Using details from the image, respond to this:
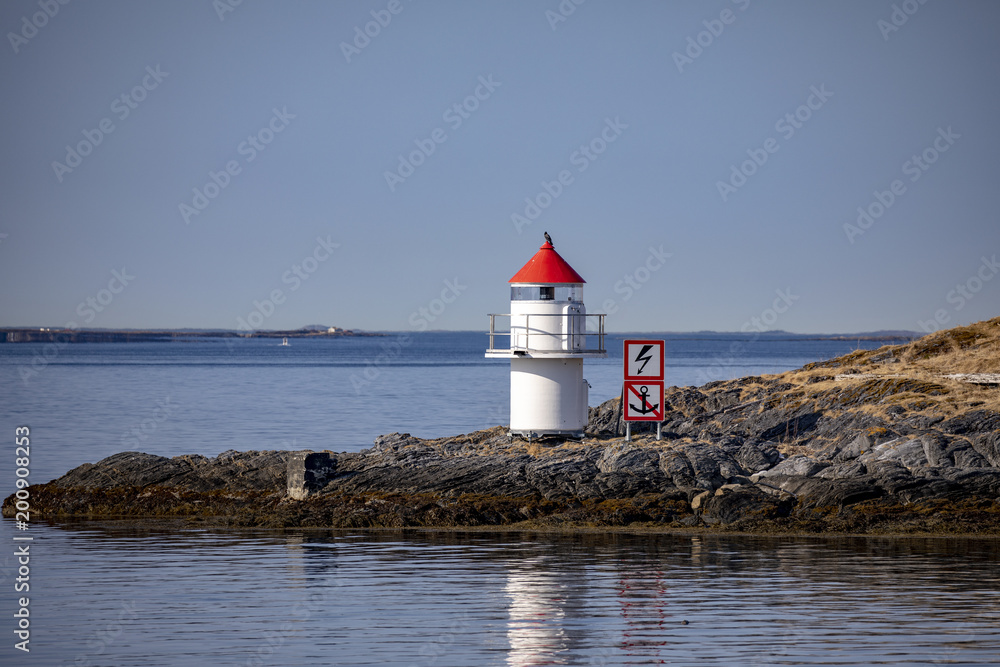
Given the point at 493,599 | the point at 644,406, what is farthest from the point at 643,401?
the point at 493,599

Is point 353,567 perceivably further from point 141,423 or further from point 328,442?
point 141,423

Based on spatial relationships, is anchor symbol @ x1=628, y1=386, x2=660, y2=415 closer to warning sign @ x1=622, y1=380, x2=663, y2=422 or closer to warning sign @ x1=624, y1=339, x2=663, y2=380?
warning sign @ x1=622, y1=380, x2=663, y2=422

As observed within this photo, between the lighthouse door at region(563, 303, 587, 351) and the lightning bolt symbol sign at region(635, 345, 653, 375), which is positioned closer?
the lightning bolt symbol sign at region(635, 345, 653, 375)

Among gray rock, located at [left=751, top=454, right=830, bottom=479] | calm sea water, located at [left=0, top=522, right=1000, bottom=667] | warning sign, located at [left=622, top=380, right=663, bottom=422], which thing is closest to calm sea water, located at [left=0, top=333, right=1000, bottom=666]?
calm sea water, located at [left=0, top=522, right=1000, bottom=667]

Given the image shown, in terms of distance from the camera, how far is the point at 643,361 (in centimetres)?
2105

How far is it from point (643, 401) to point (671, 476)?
7.48 ft

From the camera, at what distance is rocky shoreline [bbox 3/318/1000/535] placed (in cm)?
1800

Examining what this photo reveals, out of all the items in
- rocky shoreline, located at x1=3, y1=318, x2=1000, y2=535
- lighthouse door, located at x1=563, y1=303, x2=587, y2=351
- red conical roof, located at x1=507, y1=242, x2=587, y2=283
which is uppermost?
red conical roof, located at x1=507, y1=242, x2=587, y2=283

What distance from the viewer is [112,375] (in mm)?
92688

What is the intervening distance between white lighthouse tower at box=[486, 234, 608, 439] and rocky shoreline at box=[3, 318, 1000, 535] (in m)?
0.56

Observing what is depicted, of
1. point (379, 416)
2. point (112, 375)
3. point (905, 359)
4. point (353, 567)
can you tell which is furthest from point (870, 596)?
point (112, 375)

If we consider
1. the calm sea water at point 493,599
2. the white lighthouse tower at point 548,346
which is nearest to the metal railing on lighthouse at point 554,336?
the white lighthouse tower at point 548,346

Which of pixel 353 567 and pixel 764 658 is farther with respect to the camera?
pixel 353 567

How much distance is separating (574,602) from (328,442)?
79.5ft
